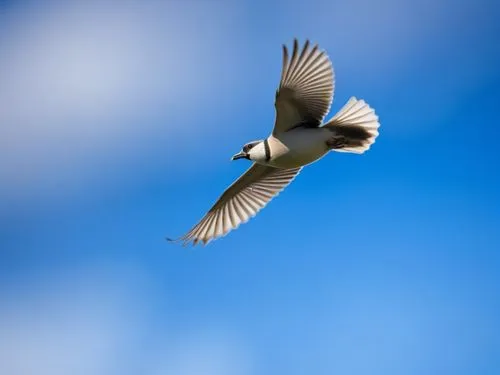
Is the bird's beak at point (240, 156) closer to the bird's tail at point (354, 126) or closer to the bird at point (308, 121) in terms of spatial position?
the bird at point (308, 121)

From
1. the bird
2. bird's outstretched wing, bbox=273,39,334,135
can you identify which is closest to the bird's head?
the bird

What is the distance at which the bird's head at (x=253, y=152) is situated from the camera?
29.2 ft

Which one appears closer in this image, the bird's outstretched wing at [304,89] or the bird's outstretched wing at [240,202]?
the bird's outstretched wing at [304,89]

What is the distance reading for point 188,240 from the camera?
10.7 m

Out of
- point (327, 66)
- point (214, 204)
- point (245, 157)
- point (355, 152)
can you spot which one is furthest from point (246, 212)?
point (327, 66)

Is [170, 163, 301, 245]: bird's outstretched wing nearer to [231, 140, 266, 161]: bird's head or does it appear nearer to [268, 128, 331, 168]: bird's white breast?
[231, 140, 266, 161]: bird's head

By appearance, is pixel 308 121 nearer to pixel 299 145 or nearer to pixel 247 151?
pixel 299 145

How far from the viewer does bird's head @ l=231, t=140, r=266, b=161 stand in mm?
8891

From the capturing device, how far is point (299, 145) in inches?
337

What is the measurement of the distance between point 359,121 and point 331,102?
47 cm

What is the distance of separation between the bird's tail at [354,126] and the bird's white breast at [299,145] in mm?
177

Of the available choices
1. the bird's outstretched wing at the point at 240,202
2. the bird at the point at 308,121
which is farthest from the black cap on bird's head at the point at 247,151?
the bird's outstretched wing at the point at 240,202

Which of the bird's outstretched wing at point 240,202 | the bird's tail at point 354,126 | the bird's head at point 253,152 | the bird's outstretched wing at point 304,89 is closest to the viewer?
the bird's outstretched wing at point 304,89

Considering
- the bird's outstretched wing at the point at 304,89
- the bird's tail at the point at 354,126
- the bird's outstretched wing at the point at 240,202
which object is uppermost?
the bird's outstretched wing at the point at 240,202
